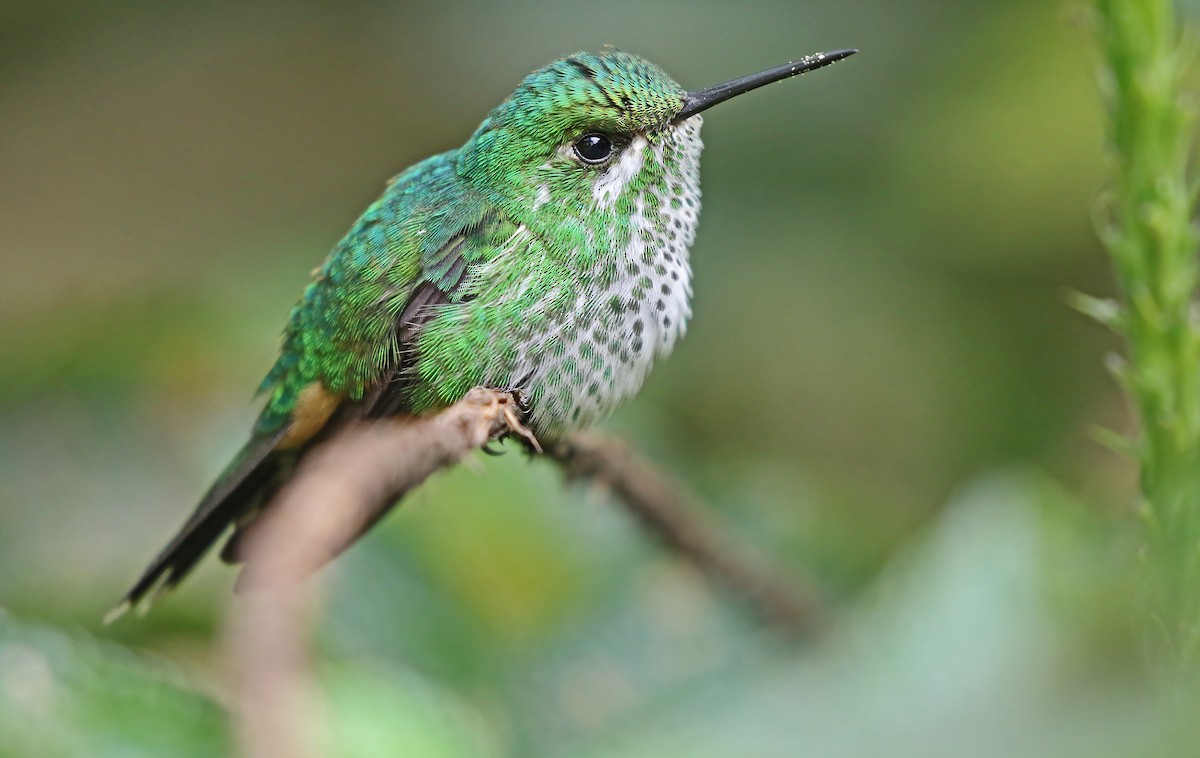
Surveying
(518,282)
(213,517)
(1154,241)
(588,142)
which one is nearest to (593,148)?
(588,142)

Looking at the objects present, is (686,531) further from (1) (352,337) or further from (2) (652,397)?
(2) (652,397)

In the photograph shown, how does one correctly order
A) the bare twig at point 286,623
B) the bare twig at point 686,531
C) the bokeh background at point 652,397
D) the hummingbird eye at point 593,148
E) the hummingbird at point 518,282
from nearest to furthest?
the bare twig at point 286,623, the bokeh background at point 652,397, the bare twig at point 686,531, the hummingbird at point 518,282, the hummingbird eye at point 593,148

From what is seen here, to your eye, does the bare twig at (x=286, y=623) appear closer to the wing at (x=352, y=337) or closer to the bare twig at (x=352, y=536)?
the bare twig at (x=352, y=536)

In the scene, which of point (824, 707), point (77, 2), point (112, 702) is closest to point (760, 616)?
point (824, 707)

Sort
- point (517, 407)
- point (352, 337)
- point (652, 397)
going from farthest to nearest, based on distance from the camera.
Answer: point (652, 397) < point (352, 337) < point (517, 407)

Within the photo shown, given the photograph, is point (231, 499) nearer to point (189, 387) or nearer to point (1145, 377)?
point (189, 387)

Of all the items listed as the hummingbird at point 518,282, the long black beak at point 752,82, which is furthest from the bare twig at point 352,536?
the long black beak at point 752,82

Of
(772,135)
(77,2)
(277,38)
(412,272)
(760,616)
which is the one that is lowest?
(760,616)
